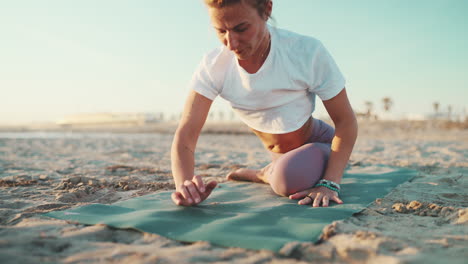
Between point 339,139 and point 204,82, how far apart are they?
970 millimetres

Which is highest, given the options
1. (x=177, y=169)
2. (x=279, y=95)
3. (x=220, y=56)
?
(x=220, y=56)

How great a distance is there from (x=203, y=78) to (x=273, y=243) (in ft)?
3.90

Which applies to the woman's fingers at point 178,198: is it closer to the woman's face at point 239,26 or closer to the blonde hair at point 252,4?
the woman's face at point 239,26

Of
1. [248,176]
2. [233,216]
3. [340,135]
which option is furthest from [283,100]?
[248,176]

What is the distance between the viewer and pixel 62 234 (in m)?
1.42

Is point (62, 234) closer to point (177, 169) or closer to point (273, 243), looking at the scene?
point (177, 169)

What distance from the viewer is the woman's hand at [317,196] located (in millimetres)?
1898

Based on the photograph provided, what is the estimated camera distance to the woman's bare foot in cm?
274

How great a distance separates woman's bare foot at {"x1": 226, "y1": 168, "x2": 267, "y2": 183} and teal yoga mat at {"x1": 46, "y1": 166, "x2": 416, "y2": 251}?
352mm

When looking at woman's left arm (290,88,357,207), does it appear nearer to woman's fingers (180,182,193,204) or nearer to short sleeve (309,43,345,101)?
short sleeve (309,43,345,101)

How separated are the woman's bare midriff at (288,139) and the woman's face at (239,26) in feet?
2.46

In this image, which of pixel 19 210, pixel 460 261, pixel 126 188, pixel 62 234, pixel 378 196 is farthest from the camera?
pixel 126 188

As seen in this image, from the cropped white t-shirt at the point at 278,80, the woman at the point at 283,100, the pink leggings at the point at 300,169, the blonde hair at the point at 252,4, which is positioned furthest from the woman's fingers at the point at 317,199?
the blonde hair at the point at 252,4

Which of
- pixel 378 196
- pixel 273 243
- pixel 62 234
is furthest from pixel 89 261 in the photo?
pixel 378 196
